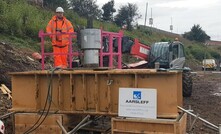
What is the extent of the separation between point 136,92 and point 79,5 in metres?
37.4

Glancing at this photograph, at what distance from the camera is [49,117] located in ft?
24.2

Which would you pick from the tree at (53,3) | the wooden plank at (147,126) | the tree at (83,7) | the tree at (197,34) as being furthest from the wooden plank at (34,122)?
the tree at (197,34)

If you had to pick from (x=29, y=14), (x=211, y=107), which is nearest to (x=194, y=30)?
(x=29, y=14)

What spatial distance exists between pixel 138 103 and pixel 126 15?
43791 millimetres

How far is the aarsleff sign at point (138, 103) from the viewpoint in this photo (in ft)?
21.6

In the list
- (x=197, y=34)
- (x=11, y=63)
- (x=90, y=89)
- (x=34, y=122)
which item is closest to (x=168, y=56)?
(x=11, y=63)

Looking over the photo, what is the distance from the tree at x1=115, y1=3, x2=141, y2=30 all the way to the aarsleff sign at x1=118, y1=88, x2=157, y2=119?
4136 centimetres

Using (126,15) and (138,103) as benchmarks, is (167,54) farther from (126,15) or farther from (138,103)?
(126,15)

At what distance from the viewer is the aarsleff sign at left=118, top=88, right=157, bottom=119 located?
6574 millimetres

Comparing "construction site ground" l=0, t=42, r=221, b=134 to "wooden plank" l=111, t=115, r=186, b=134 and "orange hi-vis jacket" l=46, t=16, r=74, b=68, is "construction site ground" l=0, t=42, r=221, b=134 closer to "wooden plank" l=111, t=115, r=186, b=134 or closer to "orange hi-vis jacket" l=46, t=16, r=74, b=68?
"orange hi-vis jacket" l=46, t=16, r=74, b=68

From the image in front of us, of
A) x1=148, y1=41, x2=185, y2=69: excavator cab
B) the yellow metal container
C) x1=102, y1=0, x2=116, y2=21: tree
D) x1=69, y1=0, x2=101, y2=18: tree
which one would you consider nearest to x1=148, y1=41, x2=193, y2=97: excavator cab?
x1=148, y1=41, x2=185, y2=69: excavator cab

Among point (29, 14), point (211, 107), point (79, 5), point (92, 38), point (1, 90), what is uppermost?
point (79, 5)

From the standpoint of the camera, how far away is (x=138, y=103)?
22.0 feet

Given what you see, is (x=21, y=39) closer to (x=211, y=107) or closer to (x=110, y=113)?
(x=211, y=107)
